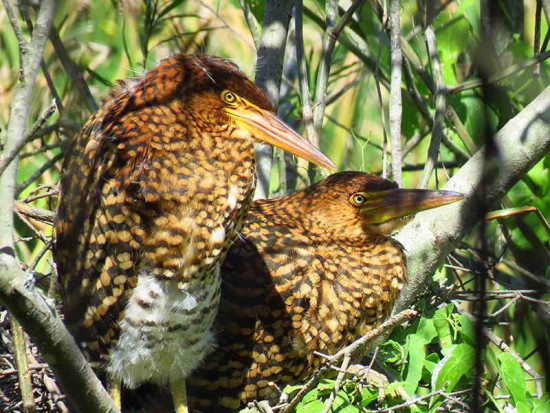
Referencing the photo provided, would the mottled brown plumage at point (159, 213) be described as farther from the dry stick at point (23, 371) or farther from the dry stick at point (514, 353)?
the dry stick at point (514, 353)

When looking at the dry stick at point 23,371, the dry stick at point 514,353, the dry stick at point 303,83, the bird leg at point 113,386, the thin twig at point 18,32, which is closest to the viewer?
the thin twig at point 18,32

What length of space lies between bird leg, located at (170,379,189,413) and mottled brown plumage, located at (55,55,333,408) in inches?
1.8

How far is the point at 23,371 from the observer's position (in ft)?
9.73

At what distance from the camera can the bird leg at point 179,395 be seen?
3.16 m

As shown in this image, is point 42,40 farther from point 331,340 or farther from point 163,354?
point 331,340

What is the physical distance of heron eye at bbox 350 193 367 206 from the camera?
144 inches

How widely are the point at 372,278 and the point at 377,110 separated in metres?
2.59

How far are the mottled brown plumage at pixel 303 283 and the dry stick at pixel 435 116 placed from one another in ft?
0.73

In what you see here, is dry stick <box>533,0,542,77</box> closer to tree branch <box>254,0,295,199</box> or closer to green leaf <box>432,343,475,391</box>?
tree branch <box>254,0,295,199</box>

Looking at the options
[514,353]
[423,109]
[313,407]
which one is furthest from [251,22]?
[313,407]

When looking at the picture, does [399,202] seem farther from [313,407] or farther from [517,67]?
[313,407]

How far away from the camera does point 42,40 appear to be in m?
2.01

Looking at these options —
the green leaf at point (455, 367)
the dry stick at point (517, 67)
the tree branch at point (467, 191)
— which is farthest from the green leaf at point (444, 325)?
the dry stick at point (517, 67)

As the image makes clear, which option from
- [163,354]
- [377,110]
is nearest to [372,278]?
[163,354]
